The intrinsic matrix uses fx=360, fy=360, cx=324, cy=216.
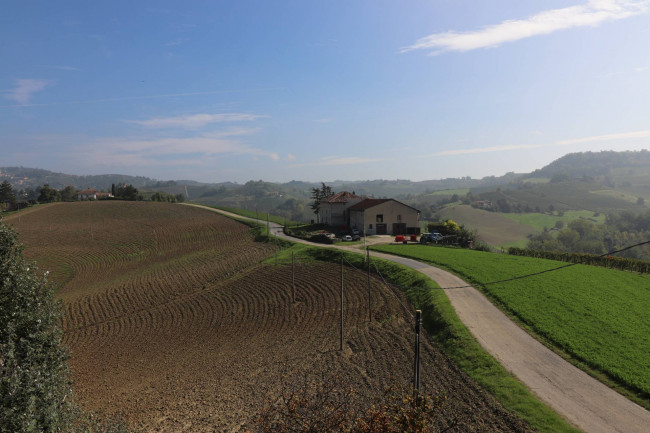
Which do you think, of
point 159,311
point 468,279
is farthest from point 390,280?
point 159,311

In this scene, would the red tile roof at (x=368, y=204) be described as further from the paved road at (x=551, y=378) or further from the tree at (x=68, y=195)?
the tree at (x=68, y=195)

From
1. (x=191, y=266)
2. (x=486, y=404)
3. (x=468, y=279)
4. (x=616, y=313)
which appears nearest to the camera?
(x=486, y=404)

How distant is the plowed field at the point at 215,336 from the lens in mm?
20297

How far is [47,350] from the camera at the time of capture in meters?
14.6

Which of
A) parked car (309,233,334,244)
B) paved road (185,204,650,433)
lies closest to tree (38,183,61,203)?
parked car (309,233,334,244)

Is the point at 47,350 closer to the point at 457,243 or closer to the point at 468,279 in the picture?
the point at 468,279

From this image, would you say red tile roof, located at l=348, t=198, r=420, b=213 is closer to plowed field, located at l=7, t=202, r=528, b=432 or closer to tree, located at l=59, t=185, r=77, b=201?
plowed field, located at l=7, t=202, r=528, b=432

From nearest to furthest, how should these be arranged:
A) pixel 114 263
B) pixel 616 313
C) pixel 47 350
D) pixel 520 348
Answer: pixel 47 350
pixel 520 348
pixel 616 313
pixel 114 263

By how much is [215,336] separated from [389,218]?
46840 mm

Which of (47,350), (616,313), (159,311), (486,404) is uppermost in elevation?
(47,350)

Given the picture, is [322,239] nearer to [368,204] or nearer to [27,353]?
[368,204]

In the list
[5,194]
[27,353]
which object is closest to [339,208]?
[27,353]

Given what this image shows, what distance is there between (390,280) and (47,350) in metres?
32.5

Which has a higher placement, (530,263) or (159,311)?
(530,263)
